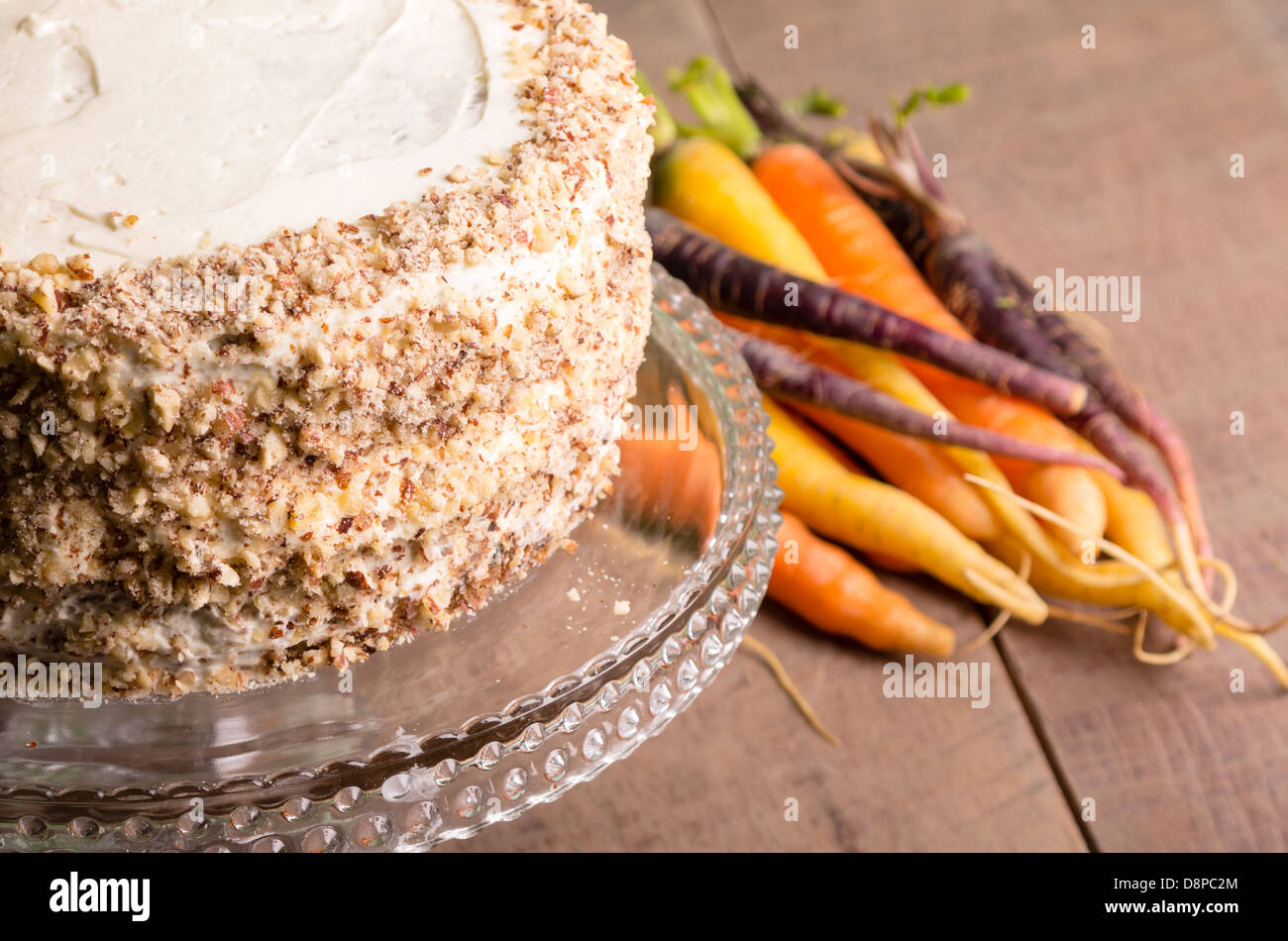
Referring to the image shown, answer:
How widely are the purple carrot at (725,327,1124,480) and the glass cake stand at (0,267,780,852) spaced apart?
0.49 meters

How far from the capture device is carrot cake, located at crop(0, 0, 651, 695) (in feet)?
3.97

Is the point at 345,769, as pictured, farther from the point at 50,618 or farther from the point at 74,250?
the point at 74,250

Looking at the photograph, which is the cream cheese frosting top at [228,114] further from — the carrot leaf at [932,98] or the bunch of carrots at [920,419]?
the carrot leaf at [932,98]

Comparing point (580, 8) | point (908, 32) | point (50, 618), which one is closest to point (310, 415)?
point (50, 618)

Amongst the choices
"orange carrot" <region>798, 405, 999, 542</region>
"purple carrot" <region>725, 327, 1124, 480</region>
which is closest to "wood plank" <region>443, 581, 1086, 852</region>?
"orange carrot" <region>798, 405, 999, 542</region>

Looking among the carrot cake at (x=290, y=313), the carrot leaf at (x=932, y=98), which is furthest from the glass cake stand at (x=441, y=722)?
the carrot leaf at (x=932, y=98)

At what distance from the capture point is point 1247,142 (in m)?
2.91

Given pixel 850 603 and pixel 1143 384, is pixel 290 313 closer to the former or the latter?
pixel 850 603

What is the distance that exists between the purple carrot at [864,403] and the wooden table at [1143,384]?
0.82 ft

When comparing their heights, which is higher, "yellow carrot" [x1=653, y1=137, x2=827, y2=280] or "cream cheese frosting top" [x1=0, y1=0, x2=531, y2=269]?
"yellow carrot" [x1=653, y1=137, x2=827, y2=280]

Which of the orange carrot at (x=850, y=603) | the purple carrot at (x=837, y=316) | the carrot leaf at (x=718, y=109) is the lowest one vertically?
the orange carrot at (x=850, y=603)

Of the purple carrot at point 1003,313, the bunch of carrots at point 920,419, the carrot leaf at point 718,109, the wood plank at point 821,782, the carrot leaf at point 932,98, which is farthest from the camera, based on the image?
the carrot leaf at point 718,109

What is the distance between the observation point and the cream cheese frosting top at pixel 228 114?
127cm

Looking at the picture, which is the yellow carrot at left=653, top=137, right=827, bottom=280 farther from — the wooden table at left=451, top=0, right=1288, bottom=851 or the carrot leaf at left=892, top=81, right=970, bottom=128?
the wooden table at left=451, top=0, right=1288, bottom=851
